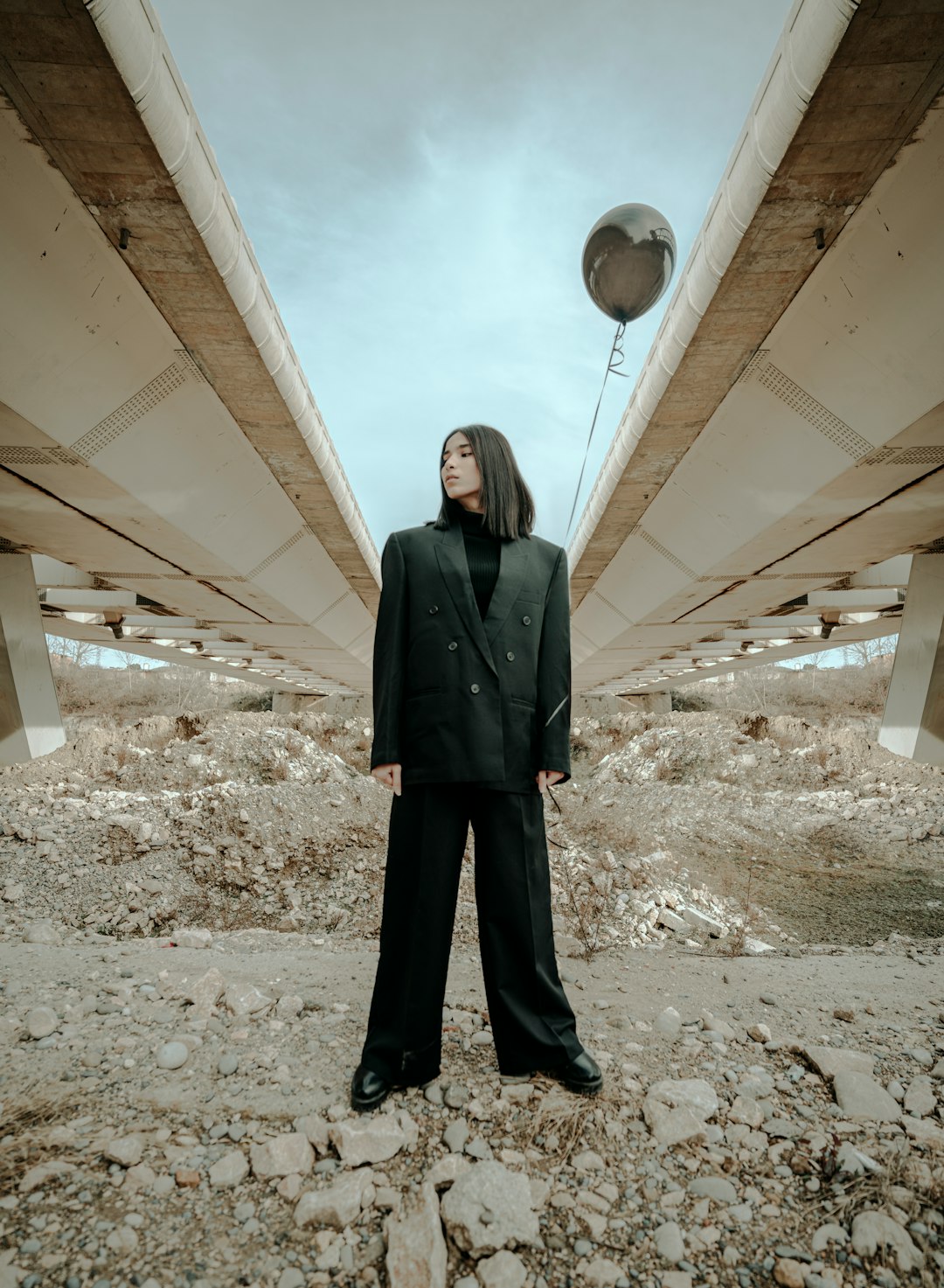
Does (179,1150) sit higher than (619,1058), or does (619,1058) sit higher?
(619,1058)

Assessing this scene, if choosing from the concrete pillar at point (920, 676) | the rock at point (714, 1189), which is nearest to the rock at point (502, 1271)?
the rock at point (714, 1189)

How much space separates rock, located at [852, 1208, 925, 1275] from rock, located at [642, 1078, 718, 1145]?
46cm

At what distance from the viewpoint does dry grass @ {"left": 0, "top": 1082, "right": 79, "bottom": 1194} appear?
5.54 ft

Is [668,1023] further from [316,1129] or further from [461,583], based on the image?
[461,583]

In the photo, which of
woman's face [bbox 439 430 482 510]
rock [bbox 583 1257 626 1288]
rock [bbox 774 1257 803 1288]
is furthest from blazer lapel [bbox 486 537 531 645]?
rock [bbox 774 1257 803 1288]

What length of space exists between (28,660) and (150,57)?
5147 millimetres

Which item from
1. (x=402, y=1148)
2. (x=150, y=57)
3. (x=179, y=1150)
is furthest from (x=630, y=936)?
(x=150, y=57)

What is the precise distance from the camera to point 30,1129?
185 centimetres

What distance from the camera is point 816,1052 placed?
2.35 m

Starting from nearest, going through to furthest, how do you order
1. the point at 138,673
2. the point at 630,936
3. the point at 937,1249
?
the point at 937,1249, the point at 630,936, the point at 138,673

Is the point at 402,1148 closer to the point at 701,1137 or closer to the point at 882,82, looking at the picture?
the point at 701,1137

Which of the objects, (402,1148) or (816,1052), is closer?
(402,1148)

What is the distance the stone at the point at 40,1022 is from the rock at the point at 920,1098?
10.1 feet

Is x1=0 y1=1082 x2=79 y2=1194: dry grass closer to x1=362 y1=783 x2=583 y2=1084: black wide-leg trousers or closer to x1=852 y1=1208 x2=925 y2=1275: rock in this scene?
x1=362 y1=783 x2=583 y2=1084: black wide-leg trousers
